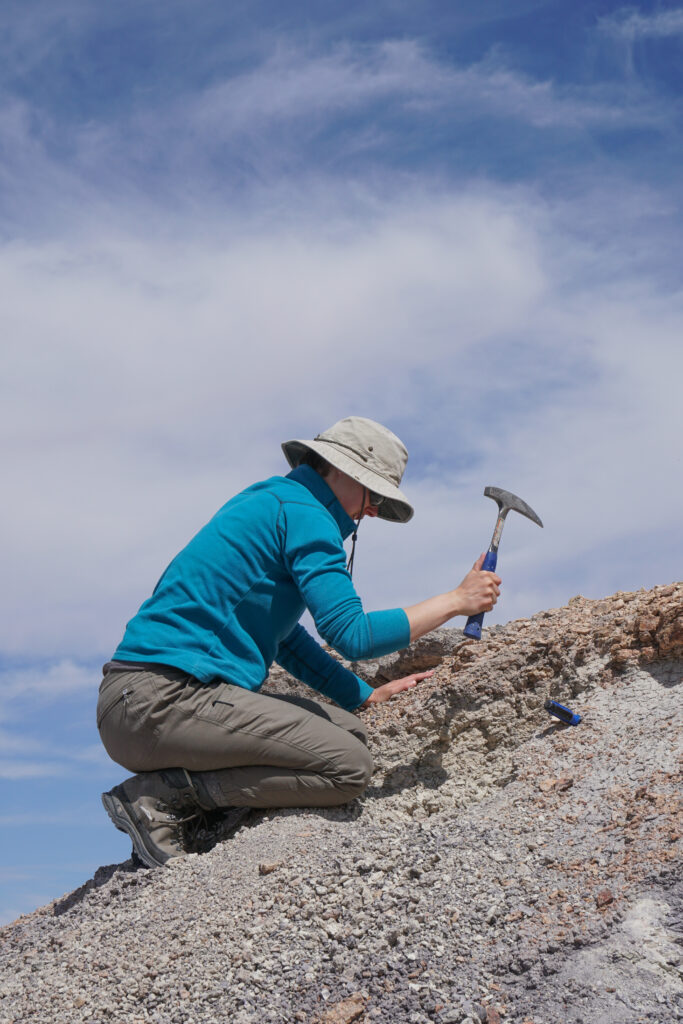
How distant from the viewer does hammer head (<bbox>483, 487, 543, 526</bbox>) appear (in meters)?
4.69

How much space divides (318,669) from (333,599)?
0.99 meters

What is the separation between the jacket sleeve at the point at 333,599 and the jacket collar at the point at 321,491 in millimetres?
284

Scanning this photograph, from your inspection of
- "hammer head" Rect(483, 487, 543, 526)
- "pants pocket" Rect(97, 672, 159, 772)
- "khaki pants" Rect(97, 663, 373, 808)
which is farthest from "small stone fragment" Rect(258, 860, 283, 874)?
"hammer head" Rect(483, 487, 543, 526)

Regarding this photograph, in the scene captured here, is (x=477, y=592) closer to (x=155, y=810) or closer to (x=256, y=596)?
(x=256, y=596)

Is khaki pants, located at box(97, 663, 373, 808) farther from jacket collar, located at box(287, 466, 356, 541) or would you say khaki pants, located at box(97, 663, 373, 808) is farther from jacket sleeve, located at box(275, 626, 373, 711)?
jacket collar, located at box(287, 466, 356, 541)

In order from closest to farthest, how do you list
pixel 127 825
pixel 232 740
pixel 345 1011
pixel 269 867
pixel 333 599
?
pixel 345 1011 < pixel 269 867 < pixel 333 599 < pixel 232 740 < pixel 127 825

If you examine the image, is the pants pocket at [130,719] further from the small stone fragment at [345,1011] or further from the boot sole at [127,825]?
the small stone fragment at [345,1011]

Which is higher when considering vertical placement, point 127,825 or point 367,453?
point 367,453

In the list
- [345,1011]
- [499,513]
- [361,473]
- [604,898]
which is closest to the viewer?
[345,1011]

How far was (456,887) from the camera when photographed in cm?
340

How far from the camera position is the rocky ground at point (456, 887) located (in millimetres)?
2961

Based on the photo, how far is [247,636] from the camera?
428 cm

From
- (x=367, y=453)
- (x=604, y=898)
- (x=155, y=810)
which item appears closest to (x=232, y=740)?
(x=155, y=810)

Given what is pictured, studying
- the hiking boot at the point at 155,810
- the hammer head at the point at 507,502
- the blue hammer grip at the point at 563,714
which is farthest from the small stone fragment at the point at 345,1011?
the hammer head at the point at 507,502
